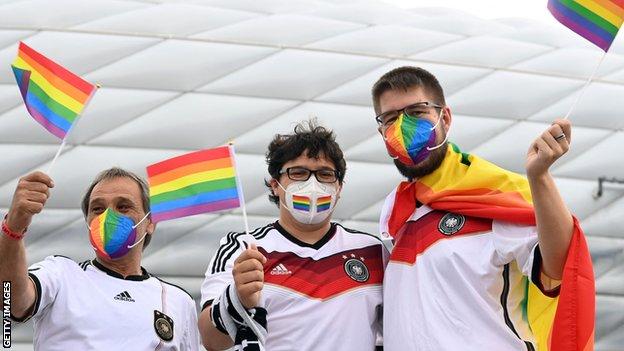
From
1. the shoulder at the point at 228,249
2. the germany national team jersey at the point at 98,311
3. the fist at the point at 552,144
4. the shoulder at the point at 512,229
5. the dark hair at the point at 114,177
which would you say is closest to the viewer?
the fist at the point at 552,144

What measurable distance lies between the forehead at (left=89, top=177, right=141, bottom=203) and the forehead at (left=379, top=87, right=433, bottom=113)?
1244 mm

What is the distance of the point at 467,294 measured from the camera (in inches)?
168

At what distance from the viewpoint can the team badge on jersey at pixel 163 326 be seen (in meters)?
4.56

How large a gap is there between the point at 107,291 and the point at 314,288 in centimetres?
94

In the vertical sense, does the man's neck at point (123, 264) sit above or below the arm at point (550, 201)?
below

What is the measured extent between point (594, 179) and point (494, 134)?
1170 millimetres

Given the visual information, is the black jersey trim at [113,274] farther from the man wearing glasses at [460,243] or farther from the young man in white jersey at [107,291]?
the man wearing glasses at [460,243]

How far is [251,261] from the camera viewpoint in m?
4.09

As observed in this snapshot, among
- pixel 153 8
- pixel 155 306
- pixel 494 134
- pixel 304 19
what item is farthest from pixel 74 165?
pixel 155 306

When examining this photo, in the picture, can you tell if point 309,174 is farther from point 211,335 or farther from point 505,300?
point 505,300

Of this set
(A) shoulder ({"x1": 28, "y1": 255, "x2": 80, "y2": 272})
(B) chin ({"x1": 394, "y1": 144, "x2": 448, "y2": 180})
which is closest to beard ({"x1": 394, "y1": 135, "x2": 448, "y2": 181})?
(B) chin ({"x1": 394, "y1": 144, "x2": 448, "y2": 180})

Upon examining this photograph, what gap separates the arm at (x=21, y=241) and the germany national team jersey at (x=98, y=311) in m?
0.12

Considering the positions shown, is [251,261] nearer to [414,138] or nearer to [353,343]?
[353,343]

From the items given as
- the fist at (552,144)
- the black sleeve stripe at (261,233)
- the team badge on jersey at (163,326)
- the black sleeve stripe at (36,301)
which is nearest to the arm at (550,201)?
the fist at (552,144)
